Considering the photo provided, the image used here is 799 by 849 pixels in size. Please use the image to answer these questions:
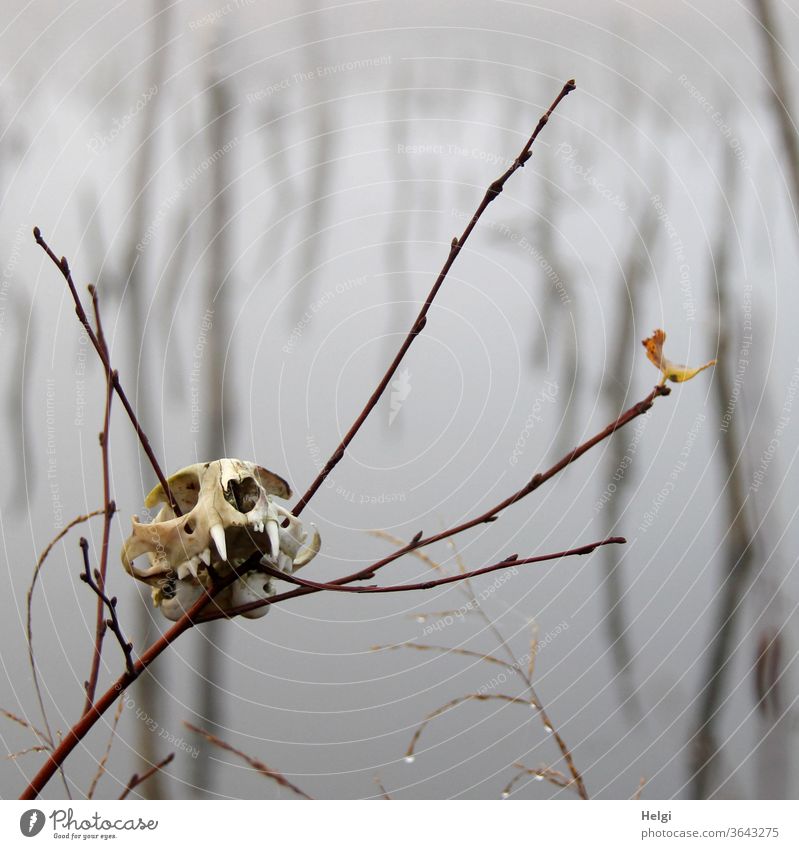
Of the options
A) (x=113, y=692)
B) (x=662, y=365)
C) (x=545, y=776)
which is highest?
(x=662, y=365)

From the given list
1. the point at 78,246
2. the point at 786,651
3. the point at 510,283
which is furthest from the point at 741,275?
the point at 78,246

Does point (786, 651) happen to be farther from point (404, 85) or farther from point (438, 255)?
point (404, 85)

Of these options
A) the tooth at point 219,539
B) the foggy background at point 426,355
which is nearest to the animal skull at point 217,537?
the tooth at point 219,539

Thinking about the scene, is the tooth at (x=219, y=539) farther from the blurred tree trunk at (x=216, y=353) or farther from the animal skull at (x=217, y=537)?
the blurred tree trunk at (x=216, y=353)

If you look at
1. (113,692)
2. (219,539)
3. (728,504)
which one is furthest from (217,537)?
(728,504)

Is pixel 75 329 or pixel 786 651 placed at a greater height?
pixel 75 329

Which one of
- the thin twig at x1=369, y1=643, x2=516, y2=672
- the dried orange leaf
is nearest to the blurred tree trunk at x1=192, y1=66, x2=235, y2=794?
the thin twig at x1=369, y1=643, x2=516, y2=672

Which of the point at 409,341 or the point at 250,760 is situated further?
the point at 250,760

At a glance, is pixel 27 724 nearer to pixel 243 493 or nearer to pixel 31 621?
pixel 31 621
